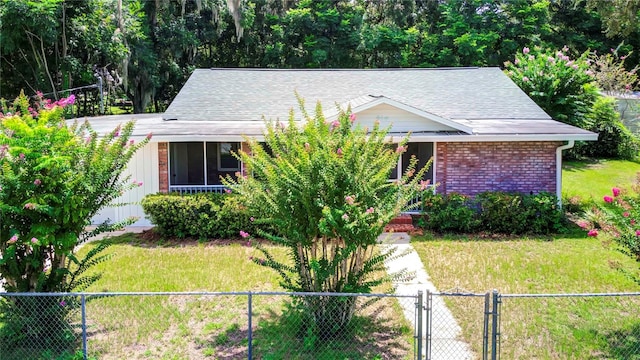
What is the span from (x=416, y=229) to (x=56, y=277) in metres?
8.85

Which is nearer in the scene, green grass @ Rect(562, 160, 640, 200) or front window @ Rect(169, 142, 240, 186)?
front window @ Rect(169, 142, 240, 186)

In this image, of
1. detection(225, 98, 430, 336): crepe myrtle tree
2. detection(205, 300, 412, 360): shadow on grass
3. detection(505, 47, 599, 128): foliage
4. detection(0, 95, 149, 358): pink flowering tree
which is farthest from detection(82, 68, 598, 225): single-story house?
detection(0, 95, 149, 358): pink flowering tree

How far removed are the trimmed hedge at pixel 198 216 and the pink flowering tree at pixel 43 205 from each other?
5.58 metres

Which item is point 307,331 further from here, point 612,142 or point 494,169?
point 612,142

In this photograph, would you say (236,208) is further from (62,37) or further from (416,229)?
(62,37)

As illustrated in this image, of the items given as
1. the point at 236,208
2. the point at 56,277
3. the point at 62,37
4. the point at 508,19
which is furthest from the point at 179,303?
the point at 508,19

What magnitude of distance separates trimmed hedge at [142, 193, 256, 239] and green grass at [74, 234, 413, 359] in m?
2.58

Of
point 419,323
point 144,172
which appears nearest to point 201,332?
point 419,323

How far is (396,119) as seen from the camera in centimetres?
1528

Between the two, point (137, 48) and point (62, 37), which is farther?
point (137, 48)

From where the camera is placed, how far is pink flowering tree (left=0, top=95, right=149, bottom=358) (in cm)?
706

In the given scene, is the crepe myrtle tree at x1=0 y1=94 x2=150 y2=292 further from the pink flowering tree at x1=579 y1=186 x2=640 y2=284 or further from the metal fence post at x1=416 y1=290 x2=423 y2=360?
the pink flowering tree at x1=579 y1=186 x2=640 y2=284

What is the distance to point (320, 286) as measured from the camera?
7.55m

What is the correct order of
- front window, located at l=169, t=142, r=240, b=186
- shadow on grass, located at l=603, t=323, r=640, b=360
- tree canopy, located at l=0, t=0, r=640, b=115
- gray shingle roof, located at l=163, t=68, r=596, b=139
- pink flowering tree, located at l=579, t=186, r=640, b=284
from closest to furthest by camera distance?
shadow on grass, located at l=603, t=323, r=640, b=360 → pink flowering tree, located at l=579, t=186, r=640, b=284 → gray shingle roof, located at l=163, t=68, r=596, b=139 → front window, located at l=169, t=142, r=240, b=186 → tree canopy, located at l=0, t=0, r=640, b=115
